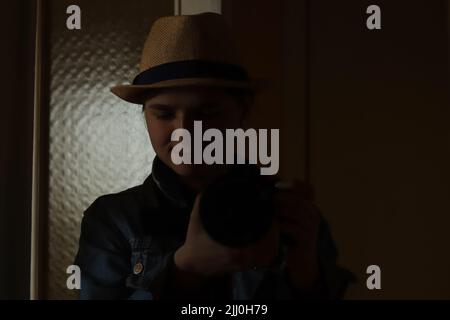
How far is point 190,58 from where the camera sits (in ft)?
1.94

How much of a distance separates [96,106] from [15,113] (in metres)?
0.10

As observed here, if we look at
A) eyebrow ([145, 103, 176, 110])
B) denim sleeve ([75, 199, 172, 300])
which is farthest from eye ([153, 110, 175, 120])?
denim sleeve ([75, 199, 172, 300])

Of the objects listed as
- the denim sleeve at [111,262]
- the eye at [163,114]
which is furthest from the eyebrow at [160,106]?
the denim sleeve at [111,262]

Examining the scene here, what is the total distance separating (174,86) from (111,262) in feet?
0.67

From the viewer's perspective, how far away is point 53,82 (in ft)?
2.16

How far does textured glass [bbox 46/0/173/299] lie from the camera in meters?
0.64

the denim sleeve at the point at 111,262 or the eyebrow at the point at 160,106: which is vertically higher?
the eyebrow at the point at 160,106

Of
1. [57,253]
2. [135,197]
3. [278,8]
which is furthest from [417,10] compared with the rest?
[57,253]

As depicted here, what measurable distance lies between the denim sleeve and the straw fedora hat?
14 cm

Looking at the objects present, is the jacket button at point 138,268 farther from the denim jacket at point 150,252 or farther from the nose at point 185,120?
the nose at point 185,120

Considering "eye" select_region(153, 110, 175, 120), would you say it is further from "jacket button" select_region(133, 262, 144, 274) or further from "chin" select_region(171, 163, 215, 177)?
"jacket button" select_region(133, 262, 144, 274)

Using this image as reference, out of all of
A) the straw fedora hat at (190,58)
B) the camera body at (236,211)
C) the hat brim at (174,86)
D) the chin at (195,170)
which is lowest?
the camera body at (236,211)

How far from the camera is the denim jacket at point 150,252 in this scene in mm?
601

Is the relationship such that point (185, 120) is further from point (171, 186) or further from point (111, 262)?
point (111, 262)
